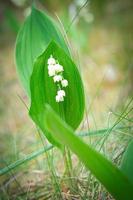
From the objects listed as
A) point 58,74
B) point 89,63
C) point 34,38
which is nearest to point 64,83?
point 58,74

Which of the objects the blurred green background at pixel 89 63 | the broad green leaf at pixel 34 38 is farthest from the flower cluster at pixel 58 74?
the blurred green background at pixel 89 63

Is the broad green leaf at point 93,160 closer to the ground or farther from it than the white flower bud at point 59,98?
closer to the ground

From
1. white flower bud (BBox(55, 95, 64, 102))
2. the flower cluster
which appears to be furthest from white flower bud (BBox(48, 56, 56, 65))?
white flower bud (BBox(55, 95, 64, 102))

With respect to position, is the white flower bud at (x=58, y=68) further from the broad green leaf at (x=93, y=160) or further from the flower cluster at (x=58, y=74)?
the broad green leaf at (x=93, y=160)

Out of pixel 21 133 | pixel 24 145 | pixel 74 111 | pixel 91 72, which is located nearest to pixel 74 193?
pixel 74 111

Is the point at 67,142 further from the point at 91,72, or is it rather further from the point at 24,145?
the point at 91,72

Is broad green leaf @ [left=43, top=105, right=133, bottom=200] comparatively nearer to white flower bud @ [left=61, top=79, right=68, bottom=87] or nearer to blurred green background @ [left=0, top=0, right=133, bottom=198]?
white flower bud @ [left=61, top=79, right=68, bottom=87]
